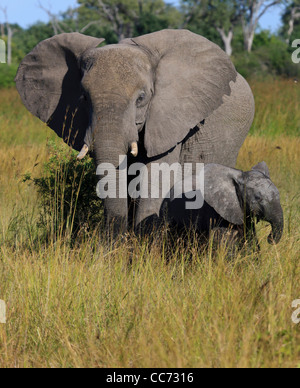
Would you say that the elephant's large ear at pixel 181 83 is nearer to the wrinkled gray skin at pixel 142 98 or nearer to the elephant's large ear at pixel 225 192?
the wrinkled gray skin at pixel 142 98

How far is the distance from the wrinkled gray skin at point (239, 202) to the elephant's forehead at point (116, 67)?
824 millimetres

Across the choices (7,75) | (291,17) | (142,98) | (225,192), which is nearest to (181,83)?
(142,98)

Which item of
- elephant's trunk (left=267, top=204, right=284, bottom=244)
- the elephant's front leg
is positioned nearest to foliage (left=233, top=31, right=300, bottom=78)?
the elephant's front leg

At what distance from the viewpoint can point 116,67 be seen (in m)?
4.32

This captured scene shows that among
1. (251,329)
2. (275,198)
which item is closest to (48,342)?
(251,329)

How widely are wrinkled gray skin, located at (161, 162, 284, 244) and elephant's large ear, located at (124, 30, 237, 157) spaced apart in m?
0.71

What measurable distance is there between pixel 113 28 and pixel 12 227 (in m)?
39.3

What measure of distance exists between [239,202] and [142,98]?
1082 mm

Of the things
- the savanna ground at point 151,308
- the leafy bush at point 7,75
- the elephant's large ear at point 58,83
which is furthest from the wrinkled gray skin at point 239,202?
the leafy bush at point 7,75

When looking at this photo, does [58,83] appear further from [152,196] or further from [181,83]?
[152,196]

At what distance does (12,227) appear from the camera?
15.8 feet

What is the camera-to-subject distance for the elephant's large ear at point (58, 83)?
489 centimetres

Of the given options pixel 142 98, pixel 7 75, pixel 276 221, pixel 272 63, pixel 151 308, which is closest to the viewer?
pixel 151 308
